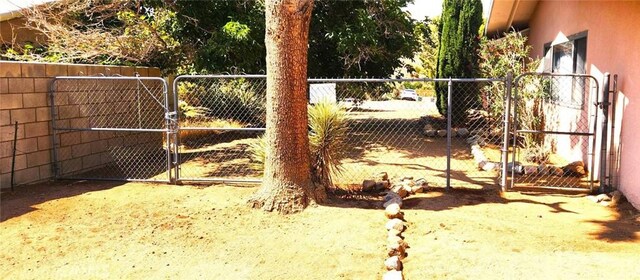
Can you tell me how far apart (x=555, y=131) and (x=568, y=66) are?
1.81m

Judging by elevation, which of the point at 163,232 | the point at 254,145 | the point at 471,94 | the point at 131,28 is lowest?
the point at 163,232

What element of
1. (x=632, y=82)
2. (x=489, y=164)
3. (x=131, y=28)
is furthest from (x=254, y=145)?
(x=131, y=28)

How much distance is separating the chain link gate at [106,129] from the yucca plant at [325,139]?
231cm

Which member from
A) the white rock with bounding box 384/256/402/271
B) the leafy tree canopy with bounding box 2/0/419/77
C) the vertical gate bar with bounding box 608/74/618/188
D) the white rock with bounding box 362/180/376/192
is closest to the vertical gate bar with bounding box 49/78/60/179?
the leafy tree canopy with bounding box 2/0/419/77

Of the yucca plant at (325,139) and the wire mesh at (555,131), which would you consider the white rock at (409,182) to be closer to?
the yucca plant at (325,139)

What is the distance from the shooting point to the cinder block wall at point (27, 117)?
7.72 m

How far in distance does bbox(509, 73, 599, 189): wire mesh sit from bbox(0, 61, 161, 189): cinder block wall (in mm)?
7370

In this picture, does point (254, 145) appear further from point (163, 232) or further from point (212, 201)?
point (163, 232)

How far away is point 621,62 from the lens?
7.25 metres

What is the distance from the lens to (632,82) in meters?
6.84

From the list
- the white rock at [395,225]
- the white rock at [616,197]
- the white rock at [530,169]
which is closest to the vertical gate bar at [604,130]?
→ the white rock at [616,197]

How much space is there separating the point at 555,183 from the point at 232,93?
9.76m

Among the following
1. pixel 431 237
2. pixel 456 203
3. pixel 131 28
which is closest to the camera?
pixel 431 237

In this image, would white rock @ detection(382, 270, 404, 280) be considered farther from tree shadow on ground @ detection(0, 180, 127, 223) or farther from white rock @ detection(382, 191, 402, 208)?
tree shadow on ground @ detection(0, 180, 127, 223)
